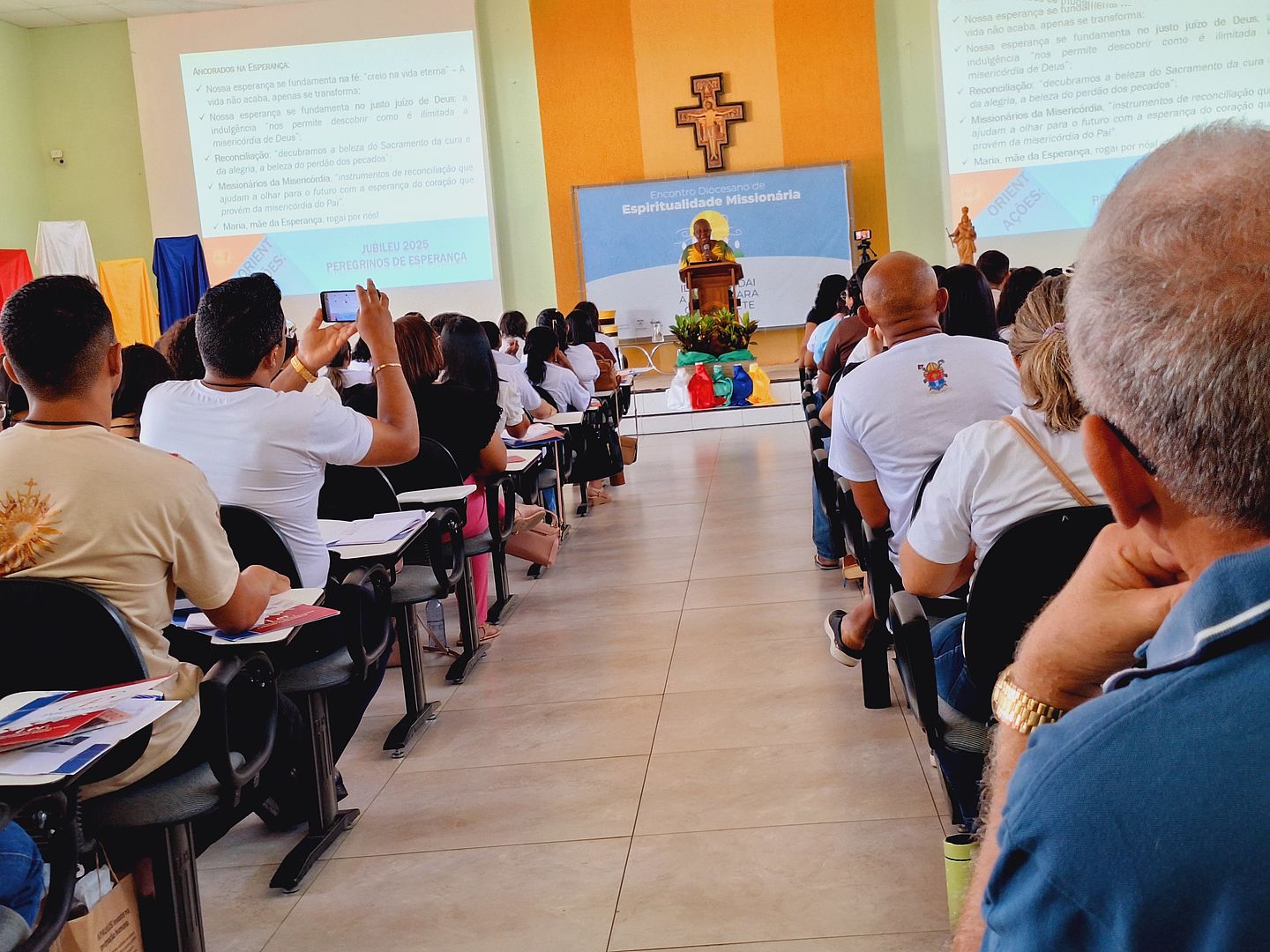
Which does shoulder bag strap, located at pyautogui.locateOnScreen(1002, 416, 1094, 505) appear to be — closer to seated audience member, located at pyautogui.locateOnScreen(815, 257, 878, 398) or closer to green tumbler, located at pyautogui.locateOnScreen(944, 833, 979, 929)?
green tumbler, located at pyautogui.locateOnScreen(944, 833, 979, 929)

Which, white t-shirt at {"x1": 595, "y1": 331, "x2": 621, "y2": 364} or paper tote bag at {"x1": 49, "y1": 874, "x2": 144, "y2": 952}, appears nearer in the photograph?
paper tote bag at {"x1": 49, "y1": 874, "x2": 144, "y2": 952}

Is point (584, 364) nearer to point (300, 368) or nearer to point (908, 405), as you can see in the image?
point (300, 368)

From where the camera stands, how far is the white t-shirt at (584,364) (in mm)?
7609

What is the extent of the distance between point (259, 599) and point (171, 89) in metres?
11.5

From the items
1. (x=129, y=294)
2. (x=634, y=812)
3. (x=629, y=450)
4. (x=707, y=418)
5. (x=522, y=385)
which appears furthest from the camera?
(x=129, y=294)

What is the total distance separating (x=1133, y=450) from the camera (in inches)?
27.8

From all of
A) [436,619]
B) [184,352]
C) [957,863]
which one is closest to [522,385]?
[436,619]

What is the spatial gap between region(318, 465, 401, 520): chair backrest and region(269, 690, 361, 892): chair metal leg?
990mm

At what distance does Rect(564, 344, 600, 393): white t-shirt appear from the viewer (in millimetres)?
7609

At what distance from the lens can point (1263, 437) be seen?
2.11 ft

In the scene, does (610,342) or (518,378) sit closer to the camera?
(518,378)

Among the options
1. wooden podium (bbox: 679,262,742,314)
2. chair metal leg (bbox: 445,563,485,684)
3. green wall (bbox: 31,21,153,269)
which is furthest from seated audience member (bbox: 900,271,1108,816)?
green wall (bbox: 31,21,153,269)

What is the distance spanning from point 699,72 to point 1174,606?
12.7 meters

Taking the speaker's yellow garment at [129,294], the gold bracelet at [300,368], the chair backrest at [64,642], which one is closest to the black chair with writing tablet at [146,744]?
the chair backrest at [64,642]
